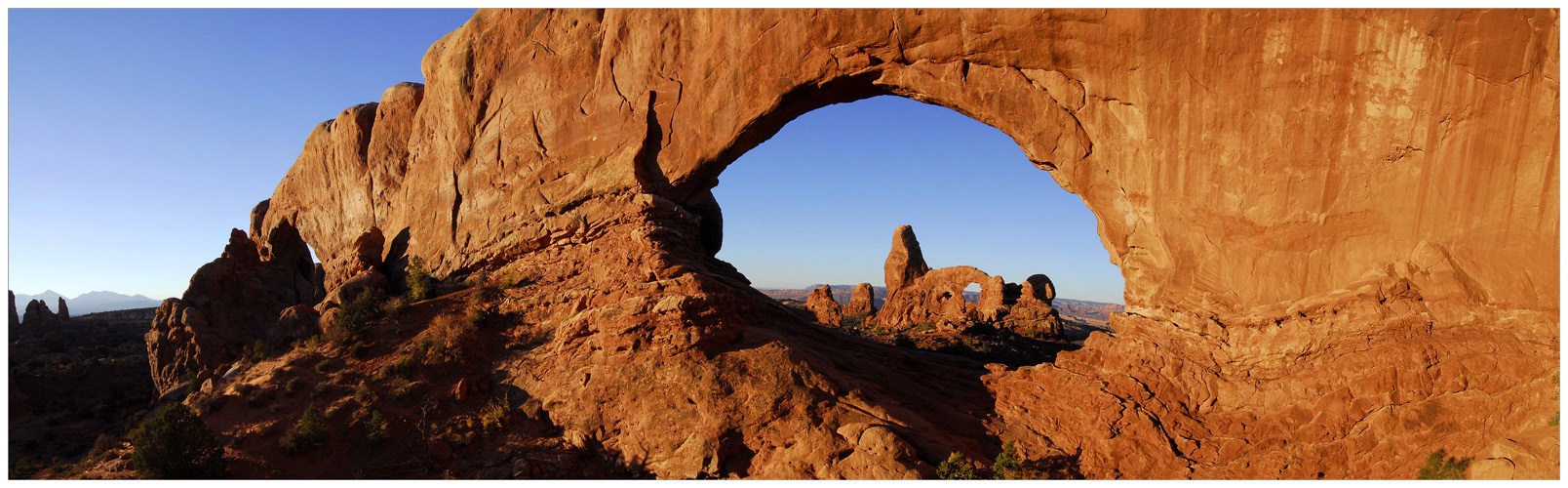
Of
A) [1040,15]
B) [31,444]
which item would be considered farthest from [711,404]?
[31,444]

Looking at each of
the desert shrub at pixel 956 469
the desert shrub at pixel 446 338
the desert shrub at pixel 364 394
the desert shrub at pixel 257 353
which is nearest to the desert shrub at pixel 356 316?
the desert shrub at pixel 446 338

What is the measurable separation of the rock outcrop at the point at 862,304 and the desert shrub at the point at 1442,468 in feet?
120

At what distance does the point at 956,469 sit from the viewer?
12.2 meters

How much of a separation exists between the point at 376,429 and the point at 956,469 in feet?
36.8

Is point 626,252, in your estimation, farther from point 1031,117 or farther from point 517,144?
point 1031,117

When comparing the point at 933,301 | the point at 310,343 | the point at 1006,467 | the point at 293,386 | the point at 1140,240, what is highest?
the point at 1140,240

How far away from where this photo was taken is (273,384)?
15.5 meters

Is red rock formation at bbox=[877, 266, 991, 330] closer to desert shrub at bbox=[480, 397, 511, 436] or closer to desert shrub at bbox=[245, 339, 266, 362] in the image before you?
desert shrub at bbox=[480, 397, 511, 436]

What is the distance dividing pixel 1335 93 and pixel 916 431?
29.8ft

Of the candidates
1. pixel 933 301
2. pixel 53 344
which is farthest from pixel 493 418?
pixel 53 344

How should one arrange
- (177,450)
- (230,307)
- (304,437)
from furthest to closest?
(230,307), (304,437), (177,450)

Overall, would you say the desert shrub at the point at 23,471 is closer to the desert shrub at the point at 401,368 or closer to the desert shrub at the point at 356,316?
the desert shrub at the point at 356,316

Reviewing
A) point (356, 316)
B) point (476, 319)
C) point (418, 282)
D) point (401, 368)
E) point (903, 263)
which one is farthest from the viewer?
point (903, 263)

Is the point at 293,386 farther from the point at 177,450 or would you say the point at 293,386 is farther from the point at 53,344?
the point at 53,344
